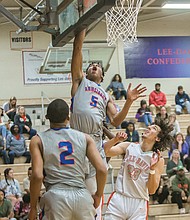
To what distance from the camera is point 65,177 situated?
14.0ft

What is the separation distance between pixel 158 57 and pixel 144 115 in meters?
4.01

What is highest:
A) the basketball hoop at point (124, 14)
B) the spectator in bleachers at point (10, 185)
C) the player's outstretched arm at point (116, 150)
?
the basketball hoop at point (124, 14)

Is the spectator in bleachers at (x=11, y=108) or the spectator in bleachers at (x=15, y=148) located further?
the spectator in bleachers at (x=11, y=108)

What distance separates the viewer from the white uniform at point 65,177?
165 inches

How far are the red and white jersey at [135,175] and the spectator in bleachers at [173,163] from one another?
21.8ft

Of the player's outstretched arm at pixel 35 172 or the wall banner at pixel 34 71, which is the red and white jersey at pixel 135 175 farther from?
the wall banner at pixel 34 71

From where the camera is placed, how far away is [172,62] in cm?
1920

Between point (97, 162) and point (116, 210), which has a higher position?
point (97, 162)

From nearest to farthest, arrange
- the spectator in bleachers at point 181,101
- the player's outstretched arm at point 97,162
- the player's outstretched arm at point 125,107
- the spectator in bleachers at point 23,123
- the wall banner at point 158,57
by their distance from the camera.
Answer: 1. the player's outstretched arm at point 97,162
2. the player's outstretched arm at point 125,107
3. the spectator in bleachers at point 23,123
4. the spectator in bleachers at point 181,101
5. the wall banner at point 158,57

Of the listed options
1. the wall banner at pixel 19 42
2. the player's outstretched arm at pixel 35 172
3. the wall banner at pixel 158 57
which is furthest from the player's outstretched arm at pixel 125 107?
the wall banner at pixel 158 57

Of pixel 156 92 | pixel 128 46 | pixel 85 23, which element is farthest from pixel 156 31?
pixel 85 23

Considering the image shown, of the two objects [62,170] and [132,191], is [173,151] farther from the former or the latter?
[62,170]

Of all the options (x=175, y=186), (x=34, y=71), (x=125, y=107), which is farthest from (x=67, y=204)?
(x=34, y=71)

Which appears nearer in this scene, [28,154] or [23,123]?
[28,154]
